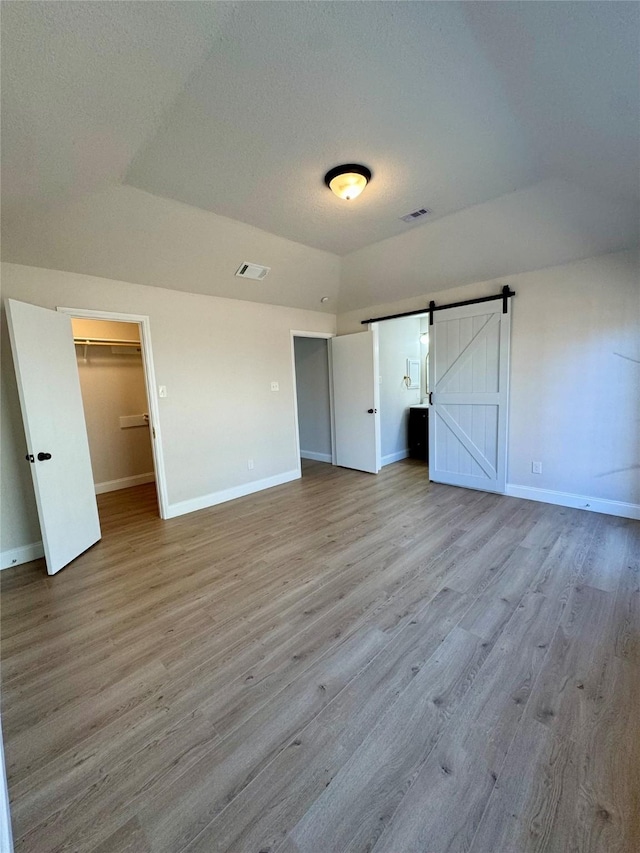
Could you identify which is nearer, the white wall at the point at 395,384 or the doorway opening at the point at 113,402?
the doorway opening at the point at 113,402

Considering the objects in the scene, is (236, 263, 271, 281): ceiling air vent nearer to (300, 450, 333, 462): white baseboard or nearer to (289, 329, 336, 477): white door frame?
(289, 329, 336, 477): white door frame

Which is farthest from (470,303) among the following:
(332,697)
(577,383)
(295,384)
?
(332,697)

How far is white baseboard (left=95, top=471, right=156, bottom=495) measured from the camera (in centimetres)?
483

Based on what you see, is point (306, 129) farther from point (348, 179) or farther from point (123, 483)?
point (123, 483)

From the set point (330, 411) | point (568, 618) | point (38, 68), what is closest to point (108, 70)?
point (38, 68)

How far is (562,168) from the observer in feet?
7.80

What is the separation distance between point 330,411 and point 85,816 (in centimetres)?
478

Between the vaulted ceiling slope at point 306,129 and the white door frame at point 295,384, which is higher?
the vaulted ceiling slope at point 306,129

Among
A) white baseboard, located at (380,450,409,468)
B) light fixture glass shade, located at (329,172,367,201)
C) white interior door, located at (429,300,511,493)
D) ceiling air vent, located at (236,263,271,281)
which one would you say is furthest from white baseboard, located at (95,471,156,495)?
light fixture glass shade, located at (329,172,367,201)

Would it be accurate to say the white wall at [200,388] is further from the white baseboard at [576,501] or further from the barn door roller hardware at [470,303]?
the white baseboard at [576,501]

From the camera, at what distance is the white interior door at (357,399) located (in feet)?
15.8

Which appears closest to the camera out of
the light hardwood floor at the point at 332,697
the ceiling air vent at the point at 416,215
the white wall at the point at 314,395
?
the light hardwood floor at the point at 332,697

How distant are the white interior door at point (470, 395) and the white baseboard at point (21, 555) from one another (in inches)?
172

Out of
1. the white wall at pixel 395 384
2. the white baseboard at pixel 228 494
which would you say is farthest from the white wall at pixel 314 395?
the white baseboard at pixel 228 494
